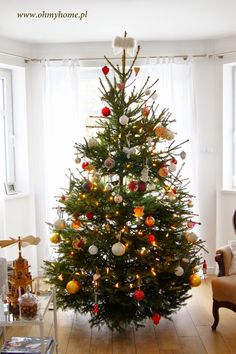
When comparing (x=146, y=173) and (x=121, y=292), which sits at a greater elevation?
(x=146, y=173)

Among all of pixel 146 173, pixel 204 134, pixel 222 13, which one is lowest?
pixel 146 173

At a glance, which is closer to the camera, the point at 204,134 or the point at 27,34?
the point at 27,34

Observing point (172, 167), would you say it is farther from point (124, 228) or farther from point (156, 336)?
point (156, 336)

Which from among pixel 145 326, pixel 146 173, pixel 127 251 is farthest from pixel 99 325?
pixel 146 173

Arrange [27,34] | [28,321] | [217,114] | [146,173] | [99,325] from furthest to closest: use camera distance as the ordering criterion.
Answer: [217,114]
[27,34]
[99,325]
[146,173]
[28,321]

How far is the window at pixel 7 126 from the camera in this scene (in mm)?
4828

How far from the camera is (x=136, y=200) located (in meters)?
3.27

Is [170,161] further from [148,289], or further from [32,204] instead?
[32,204]

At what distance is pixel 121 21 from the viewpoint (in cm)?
393

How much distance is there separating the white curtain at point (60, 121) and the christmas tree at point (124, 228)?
1.42m

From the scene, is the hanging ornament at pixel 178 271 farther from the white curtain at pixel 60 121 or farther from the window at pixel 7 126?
the window at pixel 7 126

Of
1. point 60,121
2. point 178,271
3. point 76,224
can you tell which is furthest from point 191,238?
point 60,121

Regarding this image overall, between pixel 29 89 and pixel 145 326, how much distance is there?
279 cm

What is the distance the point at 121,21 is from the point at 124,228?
6.26 feet
